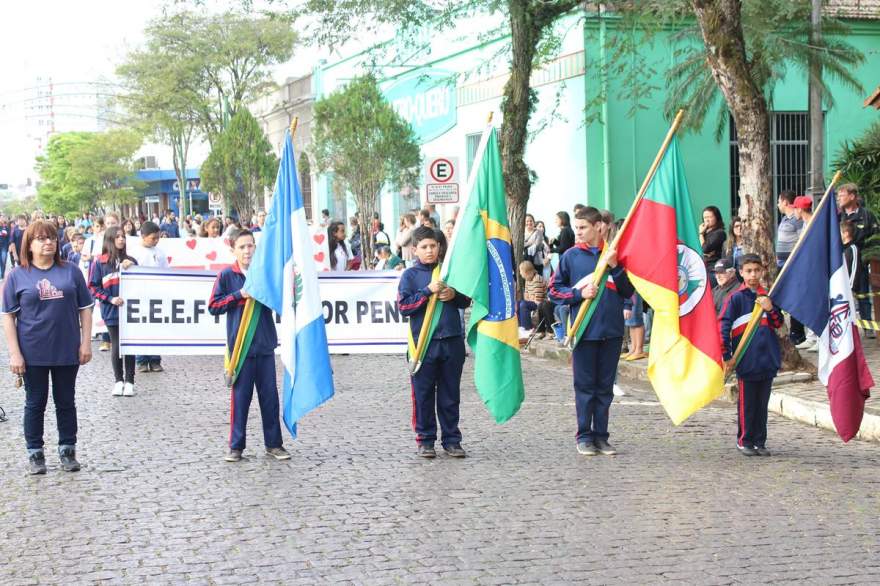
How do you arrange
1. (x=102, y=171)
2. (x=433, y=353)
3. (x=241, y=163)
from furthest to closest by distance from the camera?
(x=102, y=171), (x=241, y=163), (x=433, y=353)

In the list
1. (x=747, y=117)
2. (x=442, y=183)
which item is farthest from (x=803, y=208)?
(x=442, y=183)

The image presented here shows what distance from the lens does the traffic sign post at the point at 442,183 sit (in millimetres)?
19391

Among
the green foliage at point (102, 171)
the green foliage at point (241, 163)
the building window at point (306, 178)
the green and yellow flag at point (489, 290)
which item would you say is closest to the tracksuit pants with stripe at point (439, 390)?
the green and yellow flag at point (489, 290)

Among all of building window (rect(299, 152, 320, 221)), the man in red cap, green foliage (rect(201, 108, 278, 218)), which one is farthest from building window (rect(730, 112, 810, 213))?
green foliage (rect(201, 108, 278, 218))

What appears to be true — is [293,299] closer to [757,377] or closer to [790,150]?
[757,377]

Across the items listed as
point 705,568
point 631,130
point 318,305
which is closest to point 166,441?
point 318,305

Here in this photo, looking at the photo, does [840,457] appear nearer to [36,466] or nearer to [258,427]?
[258,427]

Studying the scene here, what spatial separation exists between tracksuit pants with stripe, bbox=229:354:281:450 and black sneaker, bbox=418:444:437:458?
1066mm

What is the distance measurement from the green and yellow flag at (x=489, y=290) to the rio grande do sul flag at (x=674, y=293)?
915mm

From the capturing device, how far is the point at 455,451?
8875 millimetres

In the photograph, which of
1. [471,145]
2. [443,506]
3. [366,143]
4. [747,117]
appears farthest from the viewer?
[471,145]

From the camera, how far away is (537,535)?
6.64 m

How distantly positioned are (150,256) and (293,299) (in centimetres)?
552

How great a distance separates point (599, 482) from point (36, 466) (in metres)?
3.97
